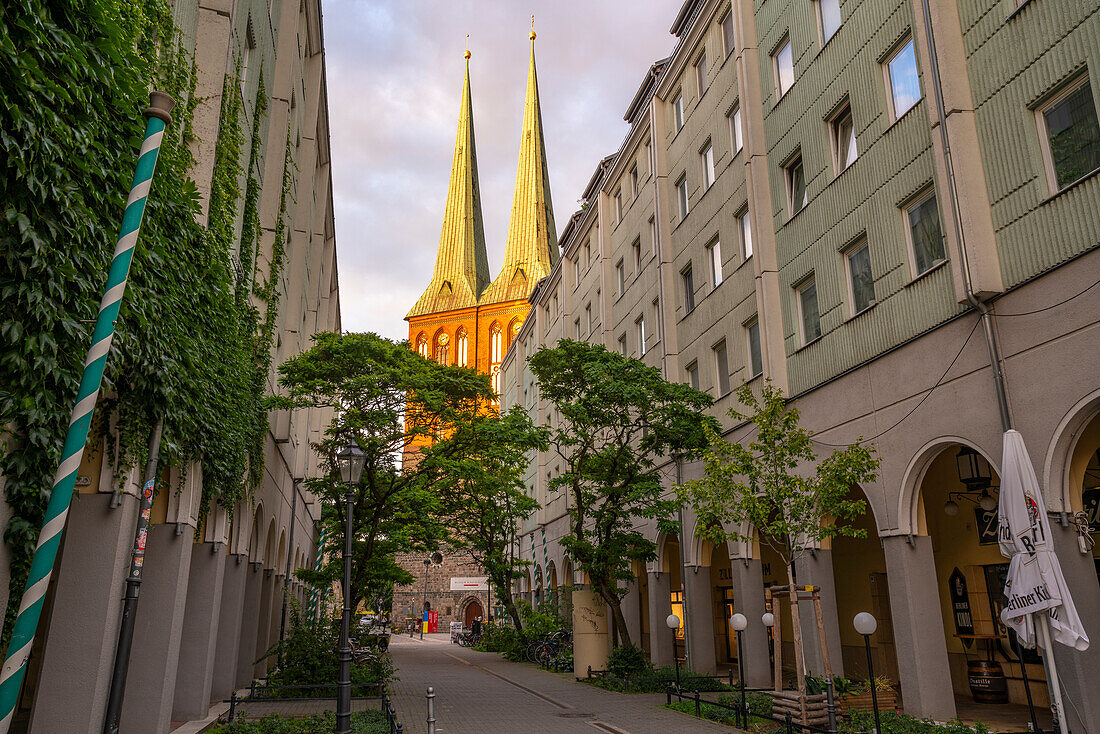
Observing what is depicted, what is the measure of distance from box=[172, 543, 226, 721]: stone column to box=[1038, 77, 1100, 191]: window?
15718 millimetres

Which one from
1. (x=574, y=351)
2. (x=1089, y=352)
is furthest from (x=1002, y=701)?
(x=574, y=351)

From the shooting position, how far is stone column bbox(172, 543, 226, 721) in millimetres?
14680

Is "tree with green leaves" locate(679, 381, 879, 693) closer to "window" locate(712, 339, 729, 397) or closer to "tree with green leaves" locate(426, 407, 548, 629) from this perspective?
"tree with green leaves" locate(426, 407, 548, 629)

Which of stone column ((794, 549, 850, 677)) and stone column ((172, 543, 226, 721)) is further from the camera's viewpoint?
stone column ((794, 549, 850, 677))

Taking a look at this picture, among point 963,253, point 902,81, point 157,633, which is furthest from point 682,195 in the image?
point 157,633

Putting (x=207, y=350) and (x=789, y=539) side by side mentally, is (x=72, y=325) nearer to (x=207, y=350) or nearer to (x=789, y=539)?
(x=207, y=350)

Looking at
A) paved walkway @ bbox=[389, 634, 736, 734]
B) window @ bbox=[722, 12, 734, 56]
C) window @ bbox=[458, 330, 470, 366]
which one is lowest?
paved walkway @ bbox=[389, 634, 736, 734]

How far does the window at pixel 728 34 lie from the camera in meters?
23.3

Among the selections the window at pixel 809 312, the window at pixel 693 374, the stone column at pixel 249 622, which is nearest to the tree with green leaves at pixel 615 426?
the window at pixel 693 374

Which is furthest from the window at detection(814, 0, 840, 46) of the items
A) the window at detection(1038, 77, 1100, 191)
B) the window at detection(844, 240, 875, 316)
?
the window at detection(1038, 77, 1100, 191)

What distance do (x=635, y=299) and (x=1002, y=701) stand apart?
18.4 m

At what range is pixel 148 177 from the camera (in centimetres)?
511

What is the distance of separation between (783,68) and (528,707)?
1692 cm

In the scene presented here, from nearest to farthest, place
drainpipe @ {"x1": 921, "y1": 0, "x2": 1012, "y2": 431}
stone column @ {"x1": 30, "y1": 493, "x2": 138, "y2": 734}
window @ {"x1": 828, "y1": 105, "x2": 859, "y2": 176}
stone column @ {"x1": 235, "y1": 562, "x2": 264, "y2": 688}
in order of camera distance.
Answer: stone column @ {"x1": 30, "y1": 493, "x2": 138, "y2": 734}
drainpipe @ {"x1": 921, "y1": 0, "x2": 1012, "y2": 431}
window @ {"x1": 828, "y1": 105, "x2": 859, "y2": 176}
stone column @ {"x1": 235, "y1": 562, "x2": 264, "y2": 688}
